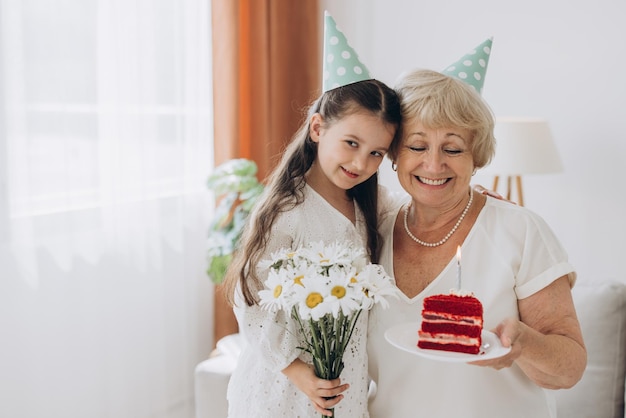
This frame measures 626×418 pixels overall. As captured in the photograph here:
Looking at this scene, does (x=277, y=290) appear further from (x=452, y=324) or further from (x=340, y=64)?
(x=340, y=64)

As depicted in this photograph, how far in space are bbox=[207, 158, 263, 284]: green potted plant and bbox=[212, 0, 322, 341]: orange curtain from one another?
0.27 m

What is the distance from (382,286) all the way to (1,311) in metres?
1.68

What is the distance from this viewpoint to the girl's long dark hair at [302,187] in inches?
62.1

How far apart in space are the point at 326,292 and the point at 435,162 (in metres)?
0.48

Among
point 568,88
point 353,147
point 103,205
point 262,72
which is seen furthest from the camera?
point 262,72

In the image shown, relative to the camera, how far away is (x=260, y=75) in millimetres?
3768

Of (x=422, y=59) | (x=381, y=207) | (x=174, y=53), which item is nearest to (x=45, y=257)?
(x=174, y=53)

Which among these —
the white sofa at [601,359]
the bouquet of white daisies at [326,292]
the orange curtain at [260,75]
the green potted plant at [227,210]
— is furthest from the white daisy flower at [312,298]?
the orange curtain at [260,75]

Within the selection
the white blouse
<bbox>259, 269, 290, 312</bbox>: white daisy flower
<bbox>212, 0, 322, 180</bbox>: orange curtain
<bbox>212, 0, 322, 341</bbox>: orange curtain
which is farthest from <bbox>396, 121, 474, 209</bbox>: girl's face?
<bbox>212, 0, 322, 180</bbox>: orange curtain

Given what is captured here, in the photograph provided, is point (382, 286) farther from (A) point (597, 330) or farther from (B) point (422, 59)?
(B) point (422, 59)

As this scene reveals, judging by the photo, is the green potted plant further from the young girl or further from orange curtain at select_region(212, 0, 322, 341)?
the young girl

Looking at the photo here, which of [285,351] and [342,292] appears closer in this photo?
[342,292]

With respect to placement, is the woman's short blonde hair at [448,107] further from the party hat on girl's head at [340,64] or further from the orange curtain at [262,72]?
the orange curtain at [262,72]

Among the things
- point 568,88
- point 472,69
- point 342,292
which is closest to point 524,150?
point 568,88
